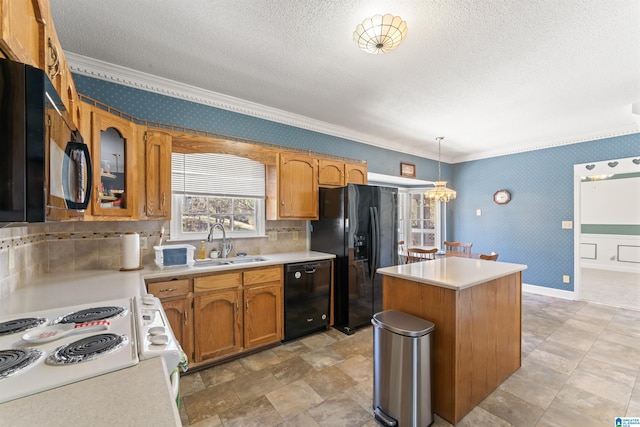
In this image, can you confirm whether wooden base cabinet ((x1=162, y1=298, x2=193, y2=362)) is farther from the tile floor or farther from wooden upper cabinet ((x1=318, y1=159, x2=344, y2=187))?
wooden upper cabinet ((x1=318, y1=159, x2=344, y2=187))

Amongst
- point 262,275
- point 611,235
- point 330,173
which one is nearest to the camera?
point 262,275

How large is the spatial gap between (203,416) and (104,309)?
44.2 inches

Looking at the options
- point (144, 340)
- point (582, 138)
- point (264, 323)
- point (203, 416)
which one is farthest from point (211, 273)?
point (582, 138)

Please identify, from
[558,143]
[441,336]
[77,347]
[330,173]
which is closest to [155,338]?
[77,347]

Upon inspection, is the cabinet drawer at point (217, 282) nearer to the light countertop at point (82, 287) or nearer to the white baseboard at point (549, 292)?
the light countertop at point (82, 287)

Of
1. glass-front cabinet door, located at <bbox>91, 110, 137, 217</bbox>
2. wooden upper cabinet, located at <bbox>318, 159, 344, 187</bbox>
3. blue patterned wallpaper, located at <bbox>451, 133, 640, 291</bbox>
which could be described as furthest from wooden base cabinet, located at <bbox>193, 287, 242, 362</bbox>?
blue patterned wallpaper, located at <bbox>451, 133, 640, 291</bbox>

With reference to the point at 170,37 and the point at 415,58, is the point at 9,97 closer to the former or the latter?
the point at 170,37

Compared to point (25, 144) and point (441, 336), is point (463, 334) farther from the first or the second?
point (25, 144)

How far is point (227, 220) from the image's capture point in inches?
121

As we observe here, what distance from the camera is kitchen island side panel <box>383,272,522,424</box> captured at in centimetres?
176

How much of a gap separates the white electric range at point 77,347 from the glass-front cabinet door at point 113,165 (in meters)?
1.05

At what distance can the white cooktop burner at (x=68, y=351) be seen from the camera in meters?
0.72

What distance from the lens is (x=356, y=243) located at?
10.5ft

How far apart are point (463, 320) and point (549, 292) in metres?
4.09
